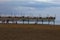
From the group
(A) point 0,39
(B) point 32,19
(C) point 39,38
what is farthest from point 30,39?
(B) point 32,19

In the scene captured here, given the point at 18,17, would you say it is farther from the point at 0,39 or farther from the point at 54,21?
the point at 0,39

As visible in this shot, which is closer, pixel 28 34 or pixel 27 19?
pixel 28 34

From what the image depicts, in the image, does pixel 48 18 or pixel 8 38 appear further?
pixel 48 18

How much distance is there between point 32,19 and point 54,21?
4.37 metres

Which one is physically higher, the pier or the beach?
the beach

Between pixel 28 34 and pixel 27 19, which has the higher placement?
pixel 28 34

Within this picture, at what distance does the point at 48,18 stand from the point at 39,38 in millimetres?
31440

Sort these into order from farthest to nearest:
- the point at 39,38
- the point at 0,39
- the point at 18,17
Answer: the point at 18,17, the point at 39,38, the point at 0,39

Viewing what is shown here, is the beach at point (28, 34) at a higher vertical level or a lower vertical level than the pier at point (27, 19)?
higher

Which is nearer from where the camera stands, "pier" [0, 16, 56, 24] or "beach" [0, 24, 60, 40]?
"beach" [0, 24, 60, 40]

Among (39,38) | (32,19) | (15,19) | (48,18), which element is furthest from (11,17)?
(39,38)

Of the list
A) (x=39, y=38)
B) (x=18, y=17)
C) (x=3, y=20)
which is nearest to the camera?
(x=39, y=38)

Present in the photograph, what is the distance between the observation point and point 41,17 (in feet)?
167

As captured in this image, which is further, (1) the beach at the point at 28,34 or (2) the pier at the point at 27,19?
(2) the pier at the point at 27,19
